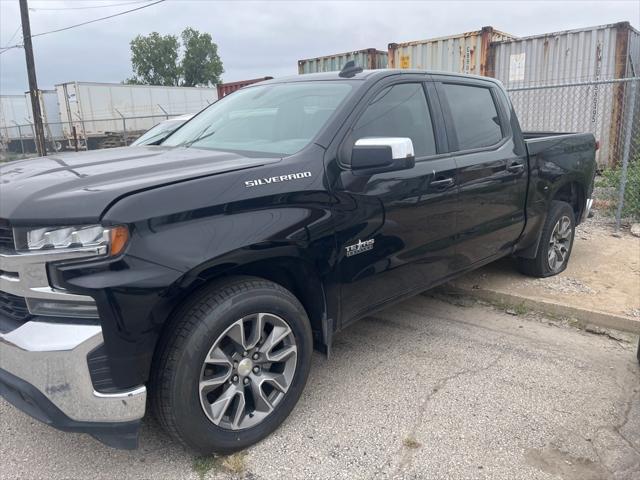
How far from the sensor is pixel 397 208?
3.29 m

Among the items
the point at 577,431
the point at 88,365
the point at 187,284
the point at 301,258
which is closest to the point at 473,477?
the point at 577,431

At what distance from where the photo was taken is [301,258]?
2828 millimetres

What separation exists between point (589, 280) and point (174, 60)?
55.5 m

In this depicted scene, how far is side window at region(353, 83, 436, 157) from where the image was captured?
10.8ft

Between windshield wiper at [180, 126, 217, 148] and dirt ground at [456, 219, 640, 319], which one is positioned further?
dirt ground at [456, 219, 640, 319]

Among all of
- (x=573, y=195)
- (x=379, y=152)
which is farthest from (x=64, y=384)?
(x=573, y=195)

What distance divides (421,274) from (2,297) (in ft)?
8.01

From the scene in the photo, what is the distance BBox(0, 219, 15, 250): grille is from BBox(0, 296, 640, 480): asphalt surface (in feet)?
3.72

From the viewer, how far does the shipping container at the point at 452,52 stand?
1165cm

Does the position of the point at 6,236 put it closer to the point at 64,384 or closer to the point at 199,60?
the point at 64,384

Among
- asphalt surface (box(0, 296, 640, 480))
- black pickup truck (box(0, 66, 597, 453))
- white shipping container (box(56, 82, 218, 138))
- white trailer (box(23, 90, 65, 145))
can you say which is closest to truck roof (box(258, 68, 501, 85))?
black pickup truck (box(0, 66, 597, 453))

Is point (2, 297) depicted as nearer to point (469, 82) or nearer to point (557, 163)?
point (469, 82)

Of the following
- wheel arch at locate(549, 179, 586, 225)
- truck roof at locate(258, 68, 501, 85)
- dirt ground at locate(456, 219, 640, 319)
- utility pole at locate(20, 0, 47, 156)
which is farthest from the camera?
utility pole at locate(20, 0, 47, 156)

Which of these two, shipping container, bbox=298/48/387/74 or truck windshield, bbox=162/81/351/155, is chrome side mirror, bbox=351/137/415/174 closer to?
truck windshield, bbox=162/81/351/155
